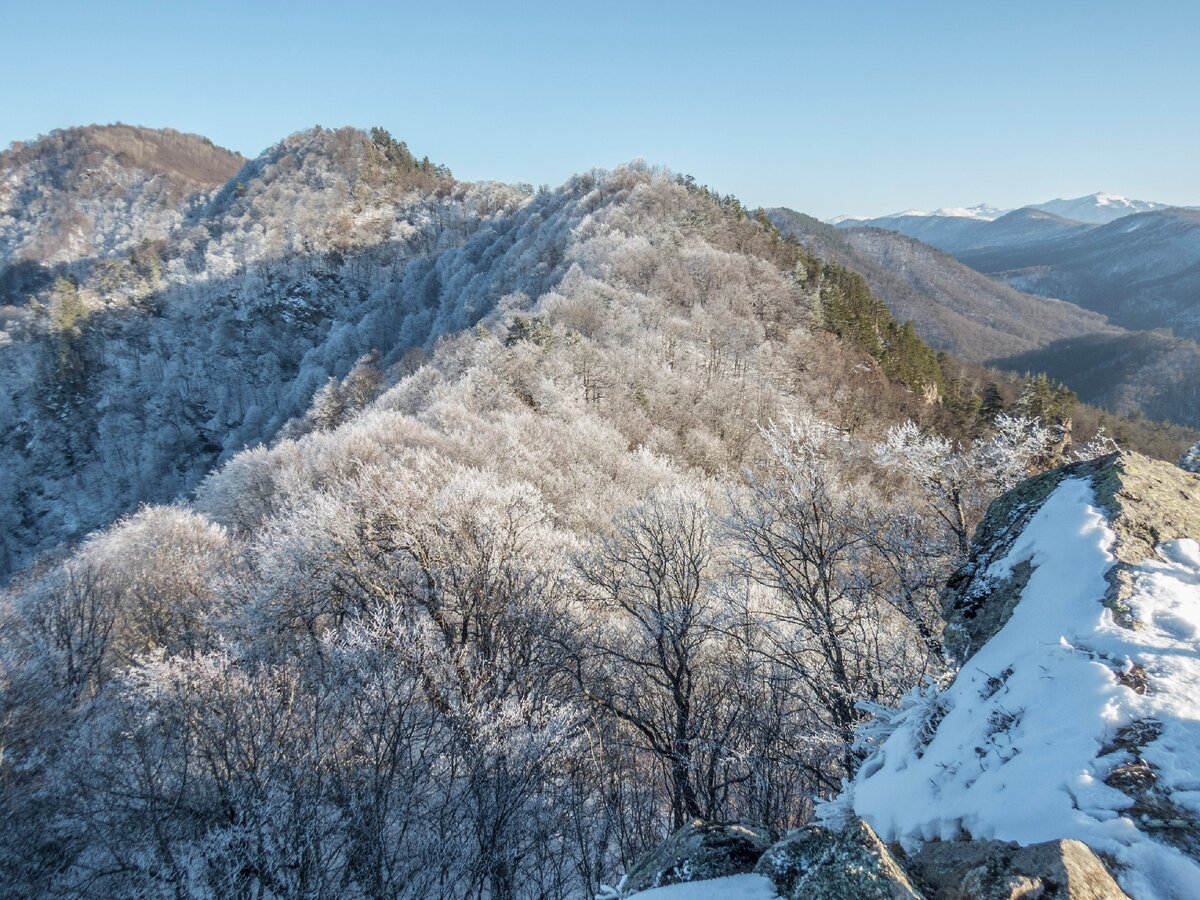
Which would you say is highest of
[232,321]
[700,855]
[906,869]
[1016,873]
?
[232,321]

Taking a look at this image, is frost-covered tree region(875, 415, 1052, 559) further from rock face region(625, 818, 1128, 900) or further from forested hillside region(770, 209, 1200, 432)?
forested hillside region(770, 209, 1200, 432)

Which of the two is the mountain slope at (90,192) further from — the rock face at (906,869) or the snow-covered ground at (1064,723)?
the snow-covered ground at (1064,723)

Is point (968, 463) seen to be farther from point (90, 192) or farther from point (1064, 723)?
point (90, 192)

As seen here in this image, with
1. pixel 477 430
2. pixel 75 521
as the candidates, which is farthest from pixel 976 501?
pixel 75 521

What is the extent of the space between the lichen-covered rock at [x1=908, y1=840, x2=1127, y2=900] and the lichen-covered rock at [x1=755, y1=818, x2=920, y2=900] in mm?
268

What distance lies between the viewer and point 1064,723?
392 cm

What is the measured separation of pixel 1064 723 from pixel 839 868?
5.97 ft

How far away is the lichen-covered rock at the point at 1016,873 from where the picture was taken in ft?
9.53

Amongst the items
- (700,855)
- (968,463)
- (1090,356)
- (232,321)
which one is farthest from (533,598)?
(1090,356)

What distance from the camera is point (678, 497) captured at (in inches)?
939

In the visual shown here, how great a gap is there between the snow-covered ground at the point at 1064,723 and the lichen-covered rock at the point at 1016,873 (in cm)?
18

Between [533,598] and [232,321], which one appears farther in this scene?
[232,321]

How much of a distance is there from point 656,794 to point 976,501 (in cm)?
978

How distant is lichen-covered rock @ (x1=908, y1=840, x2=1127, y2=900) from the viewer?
114 inches
